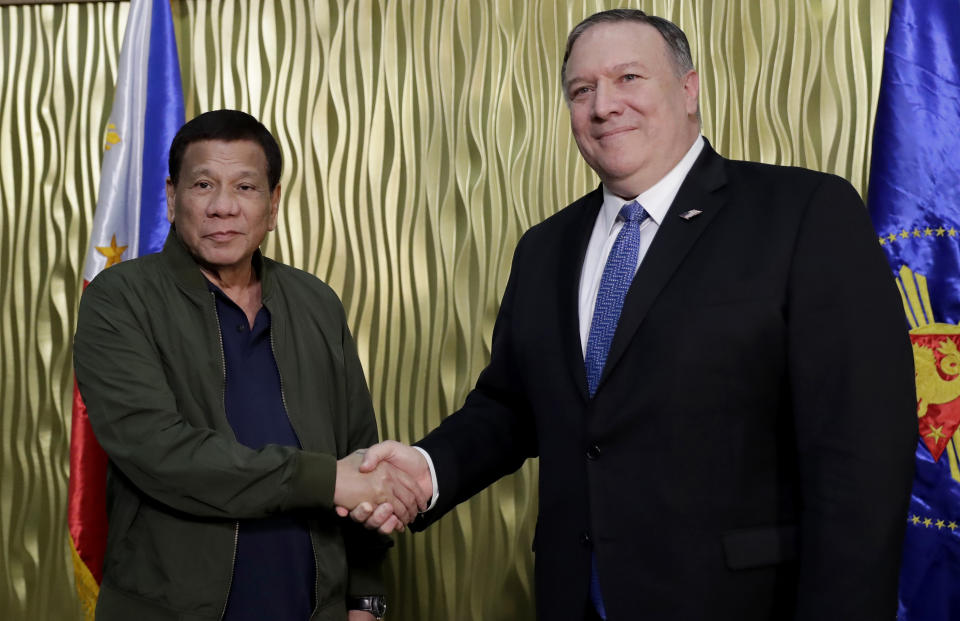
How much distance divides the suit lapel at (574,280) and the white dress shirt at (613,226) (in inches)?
0.5

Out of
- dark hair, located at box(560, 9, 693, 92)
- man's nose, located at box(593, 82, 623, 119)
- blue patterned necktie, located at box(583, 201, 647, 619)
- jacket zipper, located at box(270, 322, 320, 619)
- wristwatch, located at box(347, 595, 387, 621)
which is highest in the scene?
dark hair, located at box(560, 9, 693, 92)

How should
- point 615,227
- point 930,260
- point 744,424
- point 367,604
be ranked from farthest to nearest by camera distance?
1. point 930,260
2. point 367,604
3. point 615,227
4. point 744,424

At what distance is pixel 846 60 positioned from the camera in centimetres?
272

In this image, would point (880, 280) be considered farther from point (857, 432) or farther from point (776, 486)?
point (776, 486)

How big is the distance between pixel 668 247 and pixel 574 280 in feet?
0.62

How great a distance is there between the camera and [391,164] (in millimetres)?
2926

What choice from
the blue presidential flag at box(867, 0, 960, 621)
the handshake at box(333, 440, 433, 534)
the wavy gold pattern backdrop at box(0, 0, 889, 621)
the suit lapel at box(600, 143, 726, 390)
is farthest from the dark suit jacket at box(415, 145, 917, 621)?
the wavy gold pattern backdrop at box(0, 0, 889, 621)

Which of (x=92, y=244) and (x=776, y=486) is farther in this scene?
(x=92, y=244)

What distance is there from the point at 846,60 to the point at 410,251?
1.45 metres

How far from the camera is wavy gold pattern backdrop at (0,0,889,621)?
280cm

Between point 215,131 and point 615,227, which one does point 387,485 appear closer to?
point 615,227

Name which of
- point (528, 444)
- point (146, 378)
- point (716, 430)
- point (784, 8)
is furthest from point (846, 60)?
point (146, 378)

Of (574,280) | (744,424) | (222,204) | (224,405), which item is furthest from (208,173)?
(744,424)

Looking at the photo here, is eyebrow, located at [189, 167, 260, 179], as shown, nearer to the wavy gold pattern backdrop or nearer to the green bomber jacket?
the green bomber jacket
